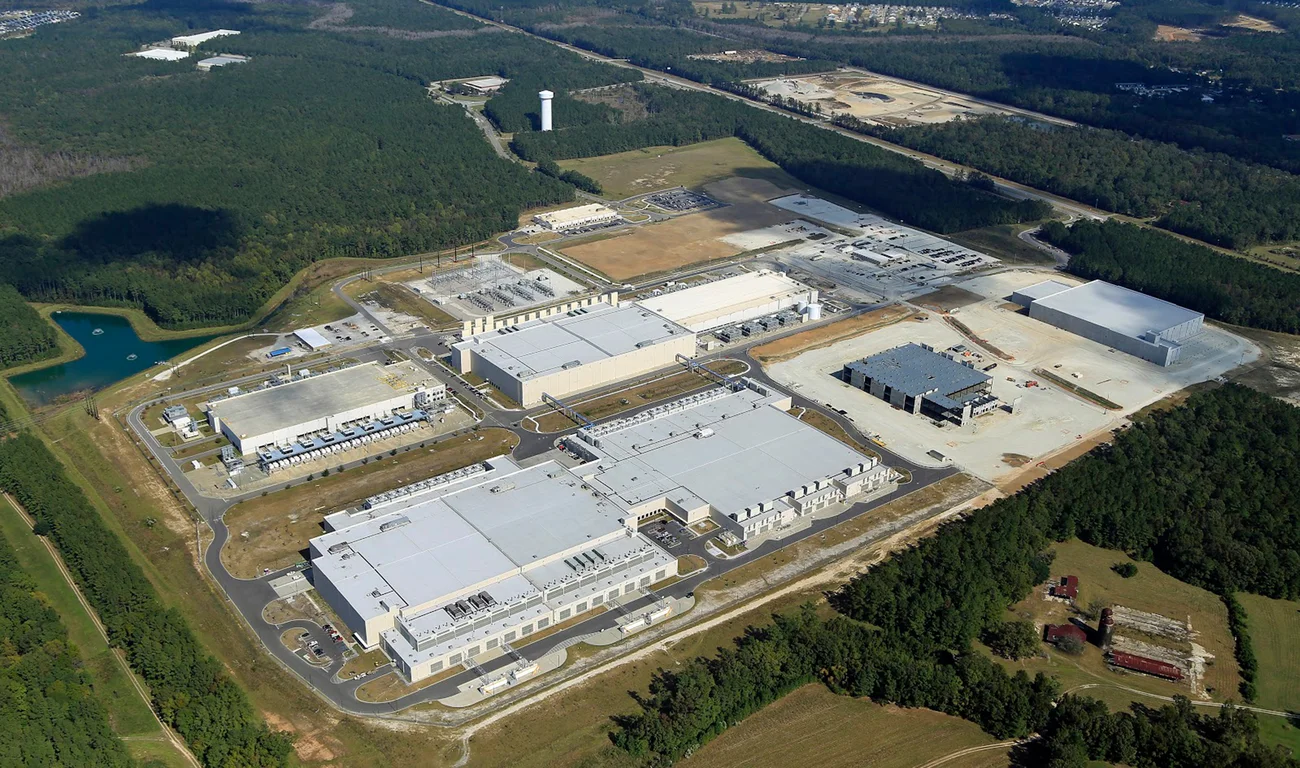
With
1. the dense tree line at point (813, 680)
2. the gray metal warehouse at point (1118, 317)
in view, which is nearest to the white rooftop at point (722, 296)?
the gray metal warehouse at point (1118, 317)

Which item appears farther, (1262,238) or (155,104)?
(155,104)

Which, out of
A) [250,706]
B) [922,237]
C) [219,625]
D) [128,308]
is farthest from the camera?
[922,237]

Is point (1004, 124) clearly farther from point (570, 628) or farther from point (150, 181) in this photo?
point (570, 628)

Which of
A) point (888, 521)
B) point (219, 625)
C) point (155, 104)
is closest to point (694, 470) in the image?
point (888, 521)

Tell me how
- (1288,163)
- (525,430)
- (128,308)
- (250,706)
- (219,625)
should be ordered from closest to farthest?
1. (250,706)
2. (219,625)
3. (525,430)
4. (128,308)
5. (1288,163)

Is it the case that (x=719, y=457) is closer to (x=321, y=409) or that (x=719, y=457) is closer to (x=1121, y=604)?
(x=1121, y=604)
